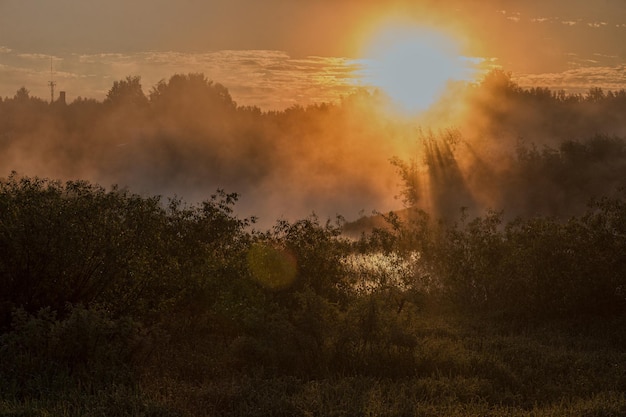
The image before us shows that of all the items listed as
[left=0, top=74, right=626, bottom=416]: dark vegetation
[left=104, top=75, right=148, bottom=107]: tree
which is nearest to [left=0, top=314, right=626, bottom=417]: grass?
[left=0, top=74, right=626, bottom=416]: dark vegetation

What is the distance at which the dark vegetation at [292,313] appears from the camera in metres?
16.0

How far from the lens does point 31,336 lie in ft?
56.6

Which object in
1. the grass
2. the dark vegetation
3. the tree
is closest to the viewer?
the grass

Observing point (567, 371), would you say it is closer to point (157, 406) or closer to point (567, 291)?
point (567, 291)

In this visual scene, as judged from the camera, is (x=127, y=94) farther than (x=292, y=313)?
Yes

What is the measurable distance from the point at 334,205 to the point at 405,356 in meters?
99.1

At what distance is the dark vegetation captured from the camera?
16016mm

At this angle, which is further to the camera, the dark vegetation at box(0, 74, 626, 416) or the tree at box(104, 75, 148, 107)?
the tree at box(104, 75, 148, 107)

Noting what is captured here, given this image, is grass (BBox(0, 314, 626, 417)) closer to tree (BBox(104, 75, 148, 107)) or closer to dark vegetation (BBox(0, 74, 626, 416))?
dark vegetation (BBox(0, 74, 626, 416))

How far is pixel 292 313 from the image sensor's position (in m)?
22.5

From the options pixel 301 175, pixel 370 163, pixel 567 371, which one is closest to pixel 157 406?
pixel 567 371

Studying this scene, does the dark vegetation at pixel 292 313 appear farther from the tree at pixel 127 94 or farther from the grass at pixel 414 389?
the tree at pixel 127 94

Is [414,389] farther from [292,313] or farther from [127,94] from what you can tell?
[127,94]

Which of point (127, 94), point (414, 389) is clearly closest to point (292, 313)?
point (414, 389)
